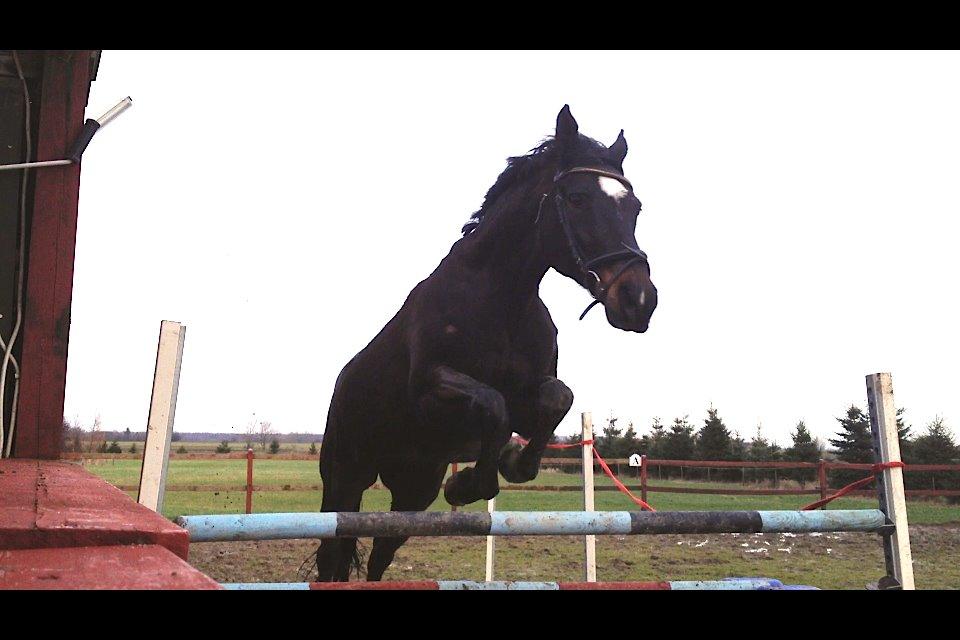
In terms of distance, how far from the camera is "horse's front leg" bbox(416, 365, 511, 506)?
222 centimetres

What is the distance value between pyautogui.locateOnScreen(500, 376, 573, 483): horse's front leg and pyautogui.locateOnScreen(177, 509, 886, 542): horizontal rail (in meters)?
0.52

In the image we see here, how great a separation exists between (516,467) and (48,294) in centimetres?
154

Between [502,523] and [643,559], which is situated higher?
[502,523]

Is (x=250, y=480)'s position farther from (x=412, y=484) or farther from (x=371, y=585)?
(x=371, y=585)

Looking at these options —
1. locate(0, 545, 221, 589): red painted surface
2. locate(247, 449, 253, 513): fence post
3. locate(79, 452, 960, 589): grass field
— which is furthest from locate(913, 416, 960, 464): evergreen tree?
locate(0, 545, 221, 589): red painted surface

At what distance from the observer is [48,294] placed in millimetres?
2133

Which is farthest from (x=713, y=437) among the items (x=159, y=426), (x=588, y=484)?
(x=159, y=426)

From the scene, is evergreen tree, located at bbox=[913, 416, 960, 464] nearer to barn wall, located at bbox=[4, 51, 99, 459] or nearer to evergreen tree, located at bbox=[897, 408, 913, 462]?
evergreen tree, located at bbox=[897, 408, 913, 462]

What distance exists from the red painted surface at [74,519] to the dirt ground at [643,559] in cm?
401

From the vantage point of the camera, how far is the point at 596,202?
2.35 meters

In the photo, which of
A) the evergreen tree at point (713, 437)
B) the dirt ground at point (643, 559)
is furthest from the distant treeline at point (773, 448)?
the dirt ground at point (643, 559)

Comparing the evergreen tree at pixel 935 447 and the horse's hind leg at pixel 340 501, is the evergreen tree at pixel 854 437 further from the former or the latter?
the horse's hind leg at pixel 340 501
